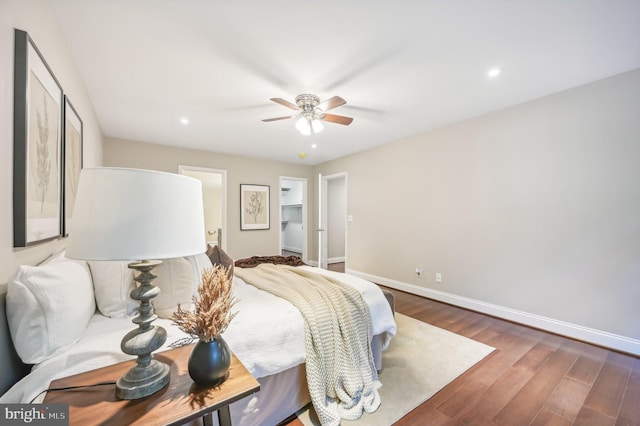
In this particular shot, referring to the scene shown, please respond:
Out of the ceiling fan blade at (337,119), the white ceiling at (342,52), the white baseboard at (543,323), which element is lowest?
the white baseboard at (543,323)

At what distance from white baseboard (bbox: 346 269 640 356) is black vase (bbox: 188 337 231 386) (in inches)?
131

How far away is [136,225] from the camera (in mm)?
730

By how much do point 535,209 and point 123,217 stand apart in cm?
360

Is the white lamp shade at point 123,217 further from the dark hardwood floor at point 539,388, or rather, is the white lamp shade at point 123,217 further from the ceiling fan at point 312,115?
the ceiling fan at point 312,115

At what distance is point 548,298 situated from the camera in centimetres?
266

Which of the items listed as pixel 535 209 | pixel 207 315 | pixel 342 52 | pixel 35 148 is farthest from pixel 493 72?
pixel 35 148

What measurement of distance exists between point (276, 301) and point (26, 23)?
6.39 ft

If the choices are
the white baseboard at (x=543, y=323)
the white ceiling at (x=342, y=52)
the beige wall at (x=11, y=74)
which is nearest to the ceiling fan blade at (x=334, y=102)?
the white ceiling at (x=342, y=52)

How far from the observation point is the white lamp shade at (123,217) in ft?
2.33

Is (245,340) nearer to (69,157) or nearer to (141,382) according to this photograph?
(141,382)

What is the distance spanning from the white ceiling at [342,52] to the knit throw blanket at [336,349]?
1.85 m

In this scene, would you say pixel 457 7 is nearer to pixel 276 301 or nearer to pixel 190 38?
pixel 190 38

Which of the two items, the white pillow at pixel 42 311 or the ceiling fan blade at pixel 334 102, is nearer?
the white pillow at pixel 42 311

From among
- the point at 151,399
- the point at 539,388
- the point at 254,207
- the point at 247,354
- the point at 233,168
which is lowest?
the point at 539,388
